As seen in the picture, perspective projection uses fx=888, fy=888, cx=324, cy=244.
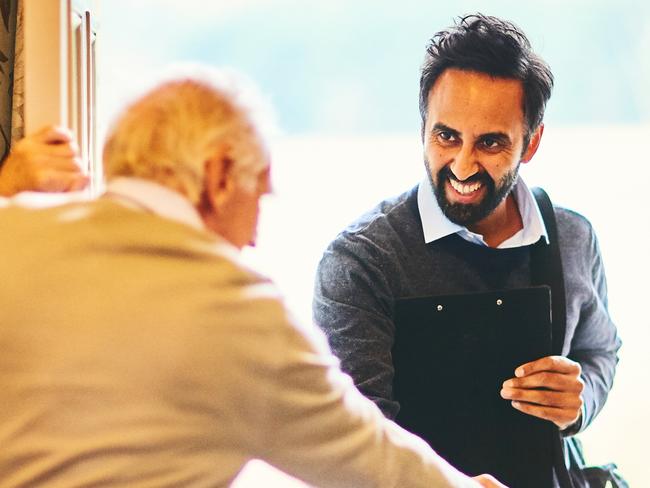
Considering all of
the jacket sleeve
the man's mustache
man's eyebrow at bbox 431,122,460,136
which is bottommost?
the jacket sleeve

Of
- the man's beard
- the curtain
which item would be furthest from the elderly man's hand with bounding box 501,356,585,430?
the curtain

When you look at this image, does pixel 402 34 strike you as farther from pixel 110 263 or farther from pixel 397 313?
pixel 110 263

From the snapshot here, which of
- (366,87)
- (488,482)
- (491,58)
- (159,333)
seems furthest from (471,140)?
(366,87)

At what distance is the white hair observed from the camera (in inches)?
37.9

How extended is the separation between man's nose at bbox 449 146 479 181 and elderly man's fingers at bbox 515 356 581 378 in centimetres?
33

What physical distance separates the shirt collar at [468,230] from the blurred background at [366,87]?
2.51ft

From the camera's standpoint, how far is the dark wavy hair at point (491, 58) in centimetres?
153

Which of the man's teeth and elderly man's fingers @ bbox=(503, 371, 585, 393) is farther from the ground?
the man's teeth

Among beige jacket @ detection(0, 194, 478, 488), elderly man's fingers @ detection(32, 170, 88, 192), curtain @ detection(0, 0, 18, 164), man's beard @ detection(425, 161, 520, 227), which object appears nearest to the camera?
beige jacket @ detection(0, 194, 478, 488)

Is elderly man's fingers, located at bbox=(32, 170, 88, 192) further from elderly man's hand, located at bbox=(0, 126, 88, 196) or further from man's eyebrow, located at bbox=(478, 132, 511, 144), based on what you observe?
man's eyebrow, located at bbox=(478, 132, 511, 144)

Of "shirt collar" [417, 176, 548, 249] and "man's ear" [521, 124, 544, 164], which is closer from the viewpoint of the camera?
"shirt collar" [417, 176, 548, 249]

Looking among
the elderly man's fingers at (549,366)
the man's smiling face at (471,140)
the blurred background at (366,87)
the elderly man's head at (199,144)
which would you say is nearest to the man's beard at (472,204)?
the man's smiling face at (471,140)

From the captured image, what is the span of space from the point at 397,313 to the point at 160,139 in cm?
63

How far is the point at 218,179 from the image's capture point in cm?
98
